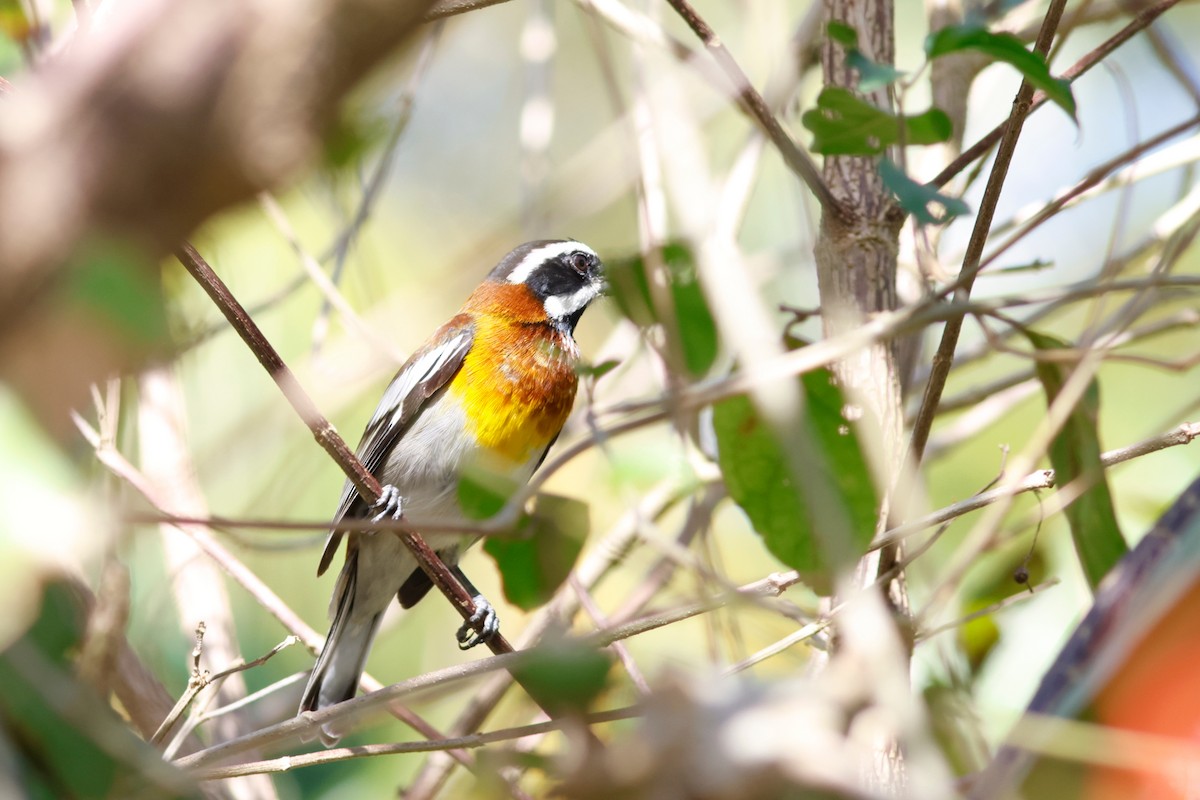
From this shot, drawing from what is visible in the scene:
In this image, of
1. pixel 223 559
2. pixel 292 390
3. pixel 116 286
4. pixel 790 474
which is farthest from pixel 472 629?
pixel 116 286

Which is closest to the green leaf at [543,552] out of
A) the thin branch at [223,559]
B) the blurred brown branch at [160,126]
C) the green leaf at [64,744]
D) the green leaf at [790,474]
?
the thin branch at [223,559]

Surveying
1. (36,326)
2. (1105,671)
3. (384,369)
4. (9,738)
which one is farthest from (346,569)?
(36,326)

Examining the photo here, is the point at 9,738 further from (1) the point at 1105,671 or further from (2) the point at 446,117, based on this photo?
(2) the point at 446,117

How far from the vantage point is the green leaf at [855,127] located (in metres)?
2.47

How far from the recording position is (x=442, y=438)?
15.4 ft

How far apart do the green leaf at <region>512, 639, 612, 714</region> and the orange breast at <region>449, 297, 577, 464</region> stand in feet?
11.0

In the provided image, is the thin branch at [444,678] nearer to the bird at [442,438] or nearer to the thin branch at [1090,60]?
the thin branch at [1090,60]

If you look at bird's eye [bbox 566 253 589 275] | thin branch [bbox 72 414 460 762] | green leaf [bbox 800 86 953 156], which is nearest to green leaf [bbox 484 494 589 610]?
thin branch [bbox 72 414 460 762]

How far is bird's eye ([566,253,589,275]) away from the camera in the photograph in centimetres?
537

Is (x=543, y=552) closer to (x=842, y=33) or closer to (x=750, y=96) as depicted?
(x=750, y=96)

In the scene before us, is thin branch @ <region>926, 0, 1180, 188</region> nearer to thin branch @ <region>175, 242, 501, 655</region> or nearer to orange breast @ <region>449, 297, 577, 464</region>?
thin branch @ <region>175, 242, 501, 655</region>

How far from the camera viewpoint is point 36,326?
807mm

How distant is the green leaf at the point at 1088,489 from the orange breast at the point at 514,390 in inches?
86.9

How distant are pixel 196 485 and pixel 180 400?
0.50 meters
